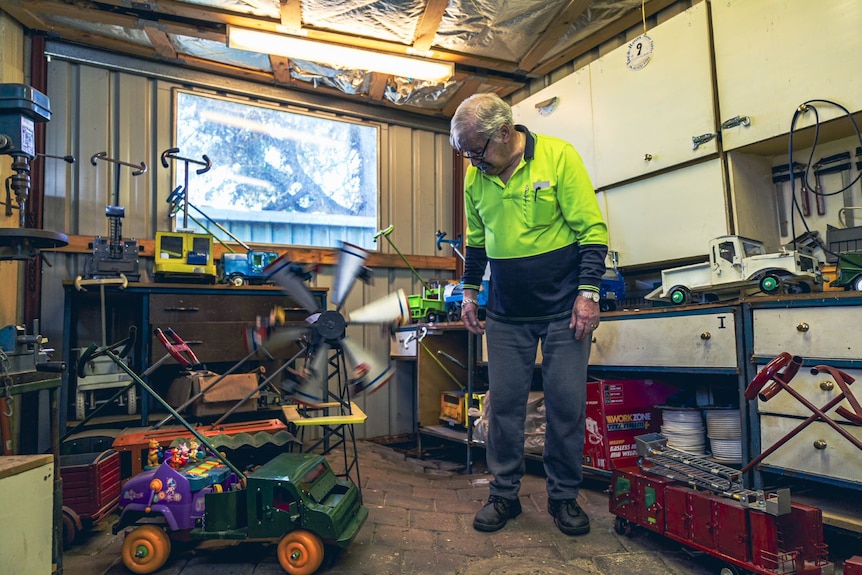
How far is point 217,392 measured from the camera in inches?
103

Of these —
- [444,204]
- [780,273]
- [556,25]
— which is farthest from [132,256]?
[780,273]

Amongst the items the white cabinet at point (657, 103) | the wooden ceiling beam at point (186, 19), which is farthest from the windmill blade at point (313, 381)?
the wooden ceiling beam at point (186, 19)

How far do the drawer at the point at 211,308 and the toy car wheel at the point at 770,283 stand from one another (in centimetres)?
241

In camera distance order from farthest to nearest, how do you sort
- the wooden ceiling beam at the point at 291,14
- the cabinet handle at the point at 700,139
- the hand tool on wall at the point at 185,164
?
the hand tool on wall at the point at 185,164
the wooden ceiling beam at the point at 291,14
the cabinet handle at the point at 700,139

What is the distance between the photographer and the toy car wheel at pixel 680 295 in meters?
2.30

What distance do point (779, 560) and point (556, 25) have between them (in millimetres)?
2844

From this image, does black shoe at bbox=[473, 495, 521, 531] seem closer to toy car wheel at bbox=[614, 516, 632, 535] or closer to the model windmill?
toy car wheel at bbox=[614, 516, 632, 535]

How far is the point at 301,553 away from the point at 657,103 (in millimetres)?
2580

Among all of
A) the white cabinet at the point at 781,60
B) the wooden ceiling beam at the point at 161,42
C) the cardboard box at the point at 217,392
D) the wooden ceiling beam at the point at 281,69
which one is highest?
the wooden ceiling beam at the point at 161,42

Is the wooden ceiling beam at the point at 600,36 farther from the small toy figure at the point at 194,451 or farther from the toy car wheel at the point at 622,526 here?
the small toy figure at the point at 194,451

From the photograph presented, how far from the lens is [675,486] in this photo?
5.55 ft

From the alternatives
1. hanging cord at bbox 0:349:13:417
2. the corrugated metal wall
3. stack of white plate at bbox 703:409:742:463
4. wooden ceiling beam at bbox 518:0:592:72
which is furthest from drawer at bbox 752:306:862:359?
the corrugated metal wall

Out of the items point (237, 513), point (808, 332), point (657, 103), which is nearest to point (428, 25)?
point (657, 103)

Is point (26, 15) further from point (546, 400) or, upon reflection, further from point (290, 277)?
point (546, 400)
